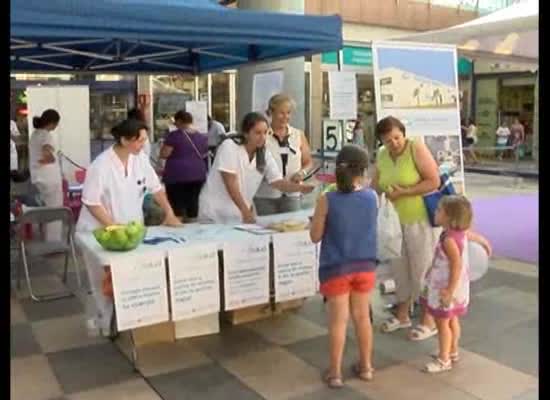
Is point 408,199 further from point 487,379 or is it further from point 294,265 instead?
point 487,379

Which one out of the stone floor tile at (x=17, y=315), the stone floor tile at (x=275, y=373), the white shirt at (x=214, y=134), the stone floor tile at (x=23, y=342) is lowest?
the stone floor tile at (x=275, y=373)

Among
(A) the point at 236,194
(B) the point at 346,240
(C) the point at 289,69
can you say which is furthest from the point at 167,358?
(C) the point at 289,69

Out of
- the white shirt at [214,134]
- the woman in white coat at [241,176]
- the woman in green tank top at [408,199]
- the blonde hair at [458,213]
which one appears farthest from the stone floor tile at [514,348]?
the white shirt at [214,134]

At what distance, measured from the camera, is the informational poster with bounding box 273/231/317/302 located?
4273 mm

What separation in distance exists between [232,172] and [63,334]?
1697 mm

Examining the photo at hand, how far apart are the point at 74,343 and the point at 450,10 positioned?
69.8ft

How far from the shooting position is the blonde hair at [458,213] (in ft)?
12.3

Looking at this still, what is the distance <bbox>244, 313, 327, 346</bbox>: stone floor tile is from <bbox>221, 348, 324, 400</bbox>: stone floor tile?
227mm

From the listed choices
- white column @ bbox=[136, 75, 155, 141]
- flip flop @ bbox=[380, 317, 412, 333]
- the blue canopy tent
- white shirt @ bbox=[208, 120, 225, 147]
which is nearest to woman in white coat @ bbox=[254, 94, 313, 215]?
the blue canopy tent

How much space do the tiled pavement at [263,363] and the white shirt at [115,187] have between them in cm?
89

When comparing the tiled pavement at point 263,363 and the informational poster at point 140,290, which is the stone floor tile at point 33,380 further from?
the informational poster at point 140,290

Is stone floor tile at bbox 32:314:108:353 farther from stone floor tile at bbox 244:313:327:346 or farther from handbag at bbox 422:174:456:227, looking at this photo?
handbag at bbox 422:174:456:227

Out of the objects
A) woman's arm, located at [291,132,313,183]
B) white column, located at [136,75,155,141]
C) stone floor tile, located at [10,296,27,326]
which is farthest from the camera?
white column, located at [136,75,155,141]

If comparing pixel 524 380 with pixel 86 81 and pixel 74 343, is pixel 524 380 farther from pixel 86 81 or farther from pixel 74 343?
pixel 86 81
